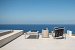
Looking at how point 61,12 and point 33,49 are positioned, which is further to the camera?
point 61,12

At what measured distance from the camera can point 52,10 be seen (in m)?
45.4

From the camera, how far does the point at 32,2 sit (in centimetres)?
3600

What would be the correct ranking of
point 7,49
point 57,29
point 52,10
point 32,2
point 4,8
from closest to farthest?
1. point 7,49
2. point 57,29
3. point 32,2
4. point 52,10
5. point 4,8

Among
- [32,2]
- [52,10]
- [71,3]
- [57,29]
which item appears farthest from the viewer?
[52,10]

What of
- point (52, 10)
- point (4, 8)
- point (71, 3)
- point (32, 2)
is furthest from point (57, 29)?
point (4, 8)

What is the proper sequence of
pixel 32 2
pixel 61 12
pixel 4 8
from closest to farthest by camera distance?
pixel 32 2
pixel 61 12
pixel 4 8

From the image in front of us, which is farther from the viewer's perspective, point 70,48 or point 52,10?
point 52,10

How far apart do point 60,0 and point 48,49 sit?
2787 centimetres

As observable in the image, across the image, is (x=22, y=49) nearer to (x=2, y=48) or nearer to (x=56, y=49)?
(x=2, y=48)

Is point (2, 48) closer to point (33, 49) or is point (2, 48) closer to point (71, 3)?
point (33, 49)

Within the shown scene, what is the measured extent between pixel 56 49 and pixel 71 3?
2733 cm

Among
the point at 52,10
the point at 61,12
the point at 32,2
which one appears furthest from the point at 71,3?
the point at 61,12

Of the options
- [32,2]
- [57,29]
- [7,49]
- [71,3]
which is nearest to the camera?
[7,49]

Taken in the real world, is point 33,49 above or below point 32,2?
below
